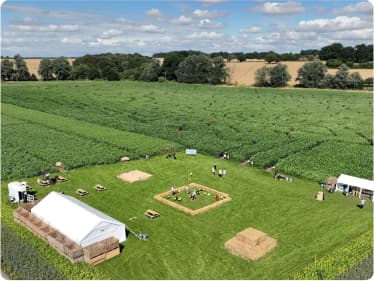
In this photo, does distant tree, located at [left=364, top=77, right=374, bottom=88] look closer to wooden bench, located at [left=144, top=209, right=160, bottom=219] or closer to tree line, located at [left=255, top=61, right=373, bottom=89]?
tree line, located at [left=255, top=61, right=373, bottom=89]

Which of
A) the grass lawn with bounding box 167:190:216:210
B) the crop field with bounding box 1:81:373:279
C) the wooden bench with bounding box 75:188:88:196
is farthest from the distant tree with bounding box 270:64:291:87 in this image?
the wooden bench with bounding box 75:188:88:196

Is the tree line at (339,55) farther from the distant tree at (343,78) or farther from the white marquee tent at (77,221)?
the white marquee tent at (77,221)

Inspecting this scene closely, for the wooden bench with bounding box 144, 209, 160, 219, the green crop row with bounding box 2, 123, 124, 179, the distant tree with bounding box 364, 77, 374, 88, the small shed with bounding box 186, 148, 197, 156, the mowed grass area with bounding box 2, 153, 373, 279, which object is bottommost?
the mowed grass area with bounding box 2, 153, 373, 279

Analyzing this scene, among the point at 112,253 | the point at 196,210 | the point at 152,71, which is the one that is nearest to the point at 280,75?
the point at 152,71

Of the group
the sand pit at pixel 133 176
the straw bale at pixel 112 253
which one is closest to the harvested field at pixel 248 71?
the sand pit at pixel 133 176

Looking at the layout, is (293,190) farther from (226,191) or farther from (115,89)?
(115,89)

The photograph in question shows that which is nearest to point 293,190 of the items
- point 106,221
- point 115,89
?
point 106,221

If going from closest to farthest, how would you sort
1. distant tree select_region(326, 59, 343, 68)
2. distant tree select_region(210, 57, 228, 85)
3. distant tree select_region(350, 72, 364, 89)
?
distant tree select_region(350, 72, 364, 89), distant tree select_region(210, 57, 228, 85), distant tree select_region(326, 59, 343, 68)
